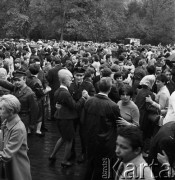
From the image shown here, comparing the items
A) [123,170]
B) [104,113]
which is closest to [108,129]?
[104,113]

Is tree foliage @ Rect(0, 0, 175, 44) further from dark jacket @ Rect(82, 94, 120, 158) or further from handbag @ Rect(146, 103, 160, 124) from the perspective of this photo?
dark jacket @ Rect(82, 94, 120, 158)

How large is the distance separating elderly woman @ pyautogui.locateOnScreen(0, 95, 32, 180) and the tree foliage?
35078mm

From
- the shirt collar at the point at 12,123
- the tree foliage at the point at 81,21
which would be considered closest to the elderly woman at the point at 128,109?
the shirt collar at the point at 12,123

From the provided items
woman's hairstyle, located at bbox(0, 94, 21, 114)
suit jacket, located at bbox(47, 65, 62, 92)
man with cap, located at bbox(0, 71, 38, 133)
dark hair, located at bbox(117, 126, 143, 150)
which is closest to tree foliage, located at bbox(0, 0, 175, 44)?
suit jacket, located at bbox(47, 65, 62, 92)

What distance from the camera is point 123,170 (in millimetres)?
3600

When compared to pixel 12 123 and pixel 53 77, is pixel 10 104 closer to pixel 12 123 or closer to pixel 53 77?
pixel 12 123

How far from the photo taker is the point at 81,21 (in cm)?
4012

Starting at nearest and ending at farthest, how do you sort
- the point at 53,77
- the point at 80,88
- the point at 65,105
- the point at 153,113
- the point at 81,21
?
the point at 153,113 < the point at 65,105 < the point at 80,88 < the point at 53,77 < the point at 81,21

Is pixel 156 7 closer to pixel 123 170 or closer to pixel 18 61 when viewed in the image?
pixel 18 61

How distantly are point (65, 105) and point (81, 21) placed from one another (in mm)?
33975

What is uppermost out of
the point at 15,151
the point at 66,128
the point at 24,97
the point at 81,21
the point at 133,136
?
the point at 81,21

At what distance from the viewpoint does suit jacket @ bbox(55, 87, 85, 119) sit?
685cm

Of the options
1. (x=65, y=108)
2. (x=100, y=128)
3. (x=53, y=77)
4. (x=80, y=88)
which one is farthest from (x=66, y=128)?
(x=53, y=77)

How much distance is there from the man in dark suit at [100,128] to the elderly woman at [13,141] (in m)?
1.11
